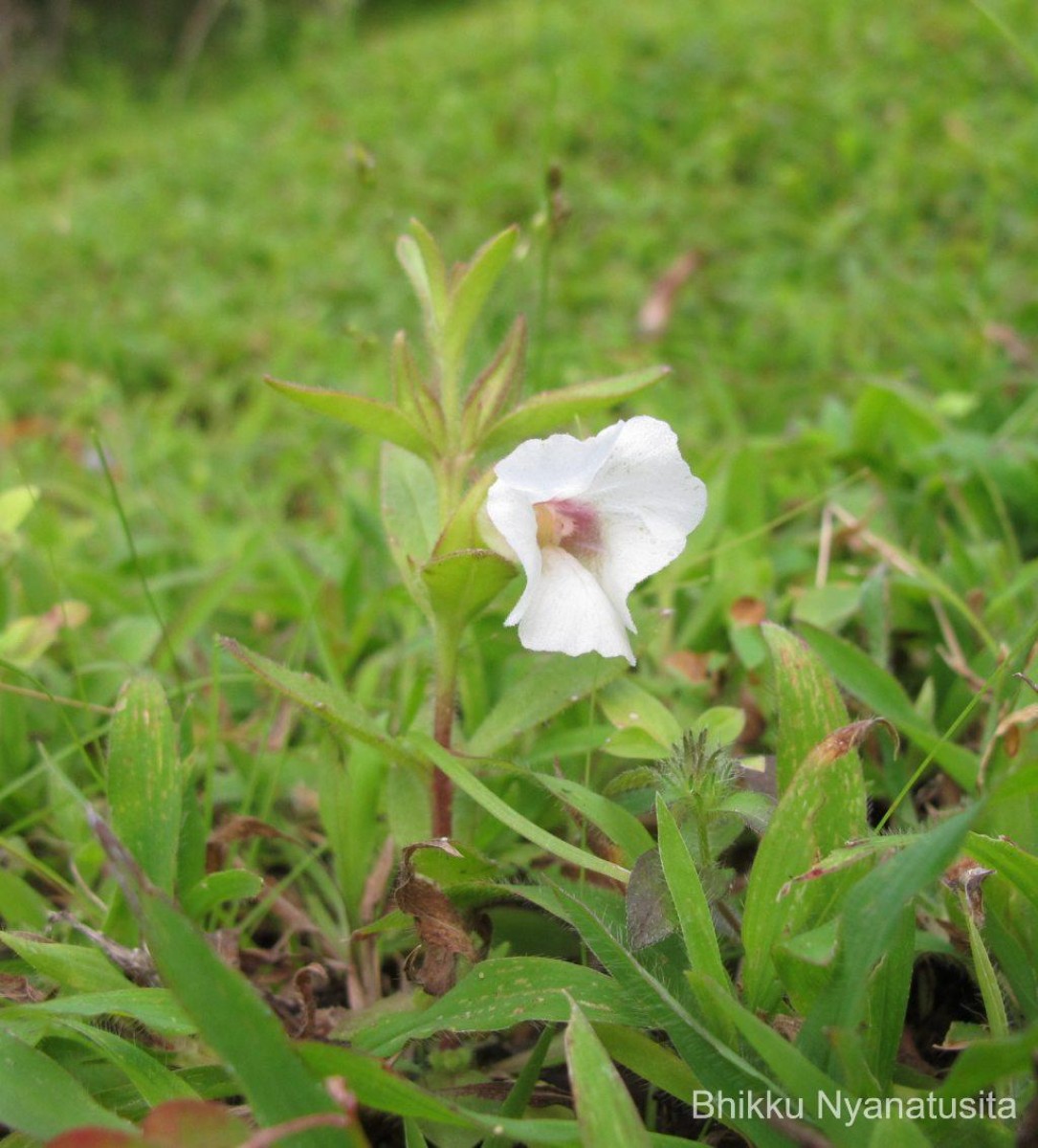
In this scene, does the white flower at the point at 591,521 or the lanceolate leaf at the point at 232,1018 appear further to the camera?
the white flower at the point at 591,521

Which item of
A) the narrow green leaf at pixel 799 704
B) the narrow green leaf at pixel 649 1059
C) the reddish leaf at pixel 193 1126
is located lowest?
the narrow green leaf at pixel 649 1059

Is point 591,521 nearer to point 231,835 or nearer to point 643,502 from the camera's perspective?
point 643,502

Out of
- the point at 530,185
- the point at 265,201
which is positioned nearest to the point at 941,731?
the point at 530,185

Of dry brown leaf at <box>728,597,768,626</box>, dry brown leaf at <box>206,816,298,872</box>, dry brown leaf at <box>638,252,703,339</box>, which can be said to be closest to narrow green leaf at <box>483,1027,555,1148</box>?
dry brown leaf at <box>206,816,298,872</box>

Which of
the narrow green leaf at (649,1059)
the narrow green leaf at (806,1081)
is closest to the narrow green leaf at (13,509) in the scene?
the narrow green leaf at (649,1059)

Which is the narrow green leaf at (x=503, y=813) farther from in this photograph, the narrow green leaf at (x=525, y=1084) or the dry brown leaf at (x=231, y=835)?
the dry brown leaf at (x=231, y=835)

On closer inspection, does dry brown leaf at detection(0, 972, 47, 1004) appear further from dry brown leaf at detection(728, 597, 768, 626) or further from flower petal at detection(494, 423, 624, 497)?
dry brown leaf at detection(728, 597, 768, 626)

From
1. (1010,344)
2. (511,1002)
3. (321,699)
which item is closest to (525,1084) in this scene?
(511,1002)
